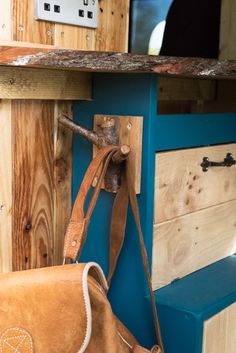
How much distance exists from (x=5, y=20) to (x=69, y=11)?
0.15 metres

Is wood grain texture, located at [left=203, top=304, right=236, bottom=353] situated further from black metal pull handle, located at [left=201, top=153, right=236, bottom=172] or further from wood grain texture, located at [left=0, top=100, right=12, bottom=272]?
wood grain texture, located at [left=0, top=100, right=12, bottom=272]

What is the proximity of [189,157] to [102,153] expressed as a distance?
273 mm

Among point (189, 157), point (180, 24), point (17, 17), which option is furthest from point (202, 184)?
point (180, 24)

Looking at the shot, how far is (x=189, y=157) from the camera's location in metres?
1.34

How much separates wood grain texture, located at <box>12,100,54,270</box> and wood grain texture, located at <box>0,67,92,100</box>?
0.03 meters

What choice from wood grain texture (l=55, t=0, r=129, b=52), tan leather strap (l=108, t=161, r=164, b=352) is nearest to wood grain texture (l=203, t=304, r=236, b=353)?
tan leather strap (l=108, t=161, r=164, b=352)

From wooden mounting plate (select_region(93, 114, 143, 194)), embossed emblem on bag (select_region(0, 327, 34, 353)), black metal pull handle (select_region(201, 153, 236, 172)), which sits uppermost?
wooden mounting plate (select_region(93, 114, 143, 194))

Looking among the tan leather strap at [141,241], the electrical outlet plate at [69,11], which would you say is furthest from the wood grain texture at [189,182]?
the electrical outlet plate at [69,11]

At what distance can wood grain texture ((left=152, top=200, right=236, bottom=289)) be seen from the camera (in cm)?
130

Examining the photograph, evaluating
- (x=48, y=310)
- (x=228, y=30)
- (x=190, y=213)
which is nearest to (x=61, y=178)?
(x=190, y=213)

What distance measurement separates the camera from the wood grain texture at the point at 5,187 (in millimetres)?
1172

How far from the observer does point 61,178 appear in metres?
1.31

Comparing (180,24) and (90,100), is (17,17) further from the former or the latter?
(180,24)

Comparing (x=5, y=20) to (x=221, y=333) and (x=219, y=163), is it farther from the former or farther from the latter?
(x=221, y=333)
